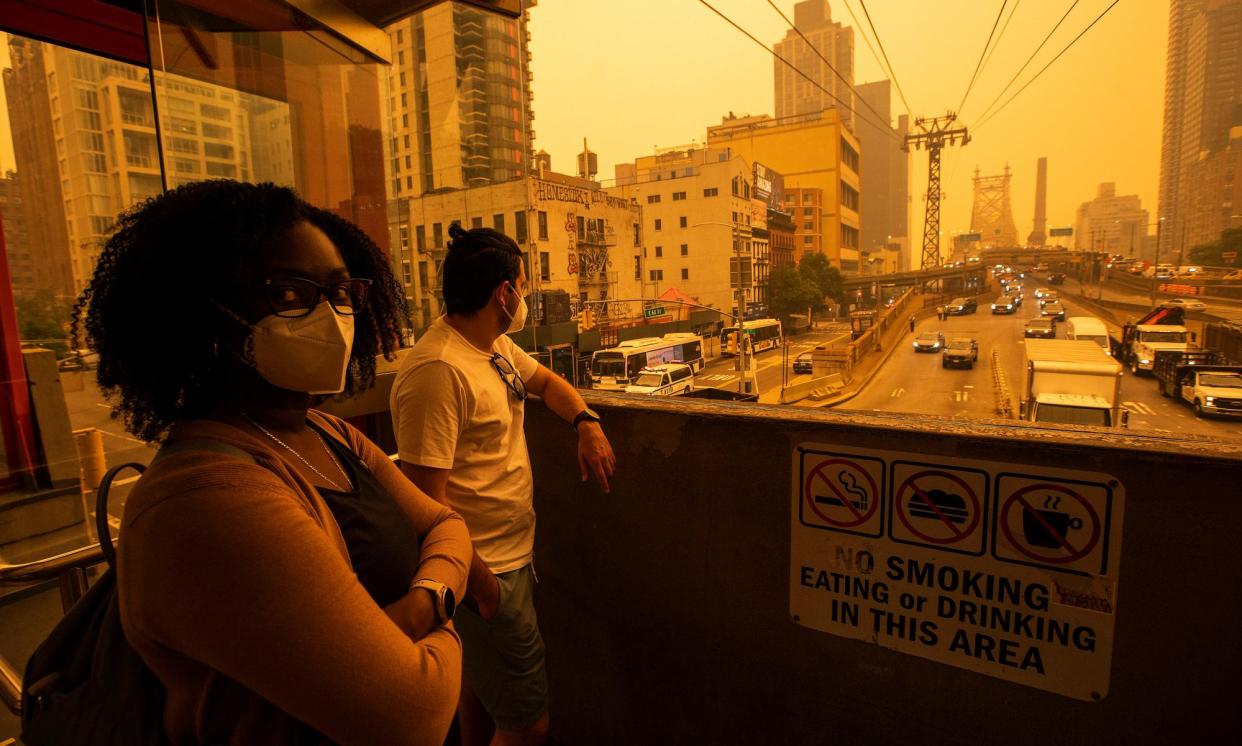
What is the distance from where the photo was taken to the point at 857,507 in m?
1.38

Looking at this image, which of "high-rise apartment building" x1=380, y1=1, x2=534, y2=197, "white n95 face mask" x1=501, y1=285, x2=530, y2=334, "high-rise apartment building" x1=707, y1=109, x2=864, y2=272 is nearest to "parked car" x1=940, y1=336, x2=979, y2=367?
"high-rise apartment building" x1=380, y1=1, x2=534, y2=197

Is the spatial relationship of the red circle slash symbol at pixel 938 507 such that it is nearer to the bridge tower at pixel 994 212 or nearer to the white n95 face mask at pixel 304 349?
the white n95 face mask at pixel 304 349

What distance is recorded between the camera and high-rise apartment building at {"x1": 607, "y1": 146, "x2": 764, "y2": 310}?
42.7ft

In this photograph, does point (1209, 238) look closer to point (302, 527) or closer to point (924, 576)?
point (924, 576)

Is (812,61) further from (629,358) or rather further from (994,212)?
(994,212)

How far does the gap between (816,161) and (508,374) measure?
2287cm

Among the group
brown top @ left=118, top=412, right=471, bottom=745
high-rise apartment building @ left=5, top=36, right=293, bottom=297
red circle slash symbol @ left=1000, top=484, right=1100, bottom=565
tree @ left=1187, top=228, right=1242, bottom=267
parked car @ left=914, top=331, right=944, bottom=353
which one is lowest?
parked car @ left=914, top=331, right=944, bottom=353

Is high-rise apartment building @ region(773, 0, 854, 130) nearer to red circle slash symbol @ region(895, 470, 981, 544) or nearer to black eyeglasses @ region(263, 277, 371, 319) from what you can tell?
red circle slash symbol @ region(895, 470, 981, 544)

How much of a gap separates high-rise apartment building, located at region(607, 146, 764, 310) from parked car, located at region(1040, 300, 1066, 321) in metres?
6.46

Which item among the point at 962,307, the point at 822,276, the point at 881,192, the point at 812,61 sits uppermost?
the point at 812,61

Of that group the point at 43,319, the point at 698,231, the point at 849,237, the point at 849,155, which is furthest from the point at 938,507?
the point at 849,155

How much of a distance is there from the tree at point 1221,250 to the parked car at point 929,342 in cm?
337

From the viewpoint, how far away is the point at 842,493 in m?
1.40

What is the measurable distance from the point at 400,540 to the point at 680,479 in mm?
909
